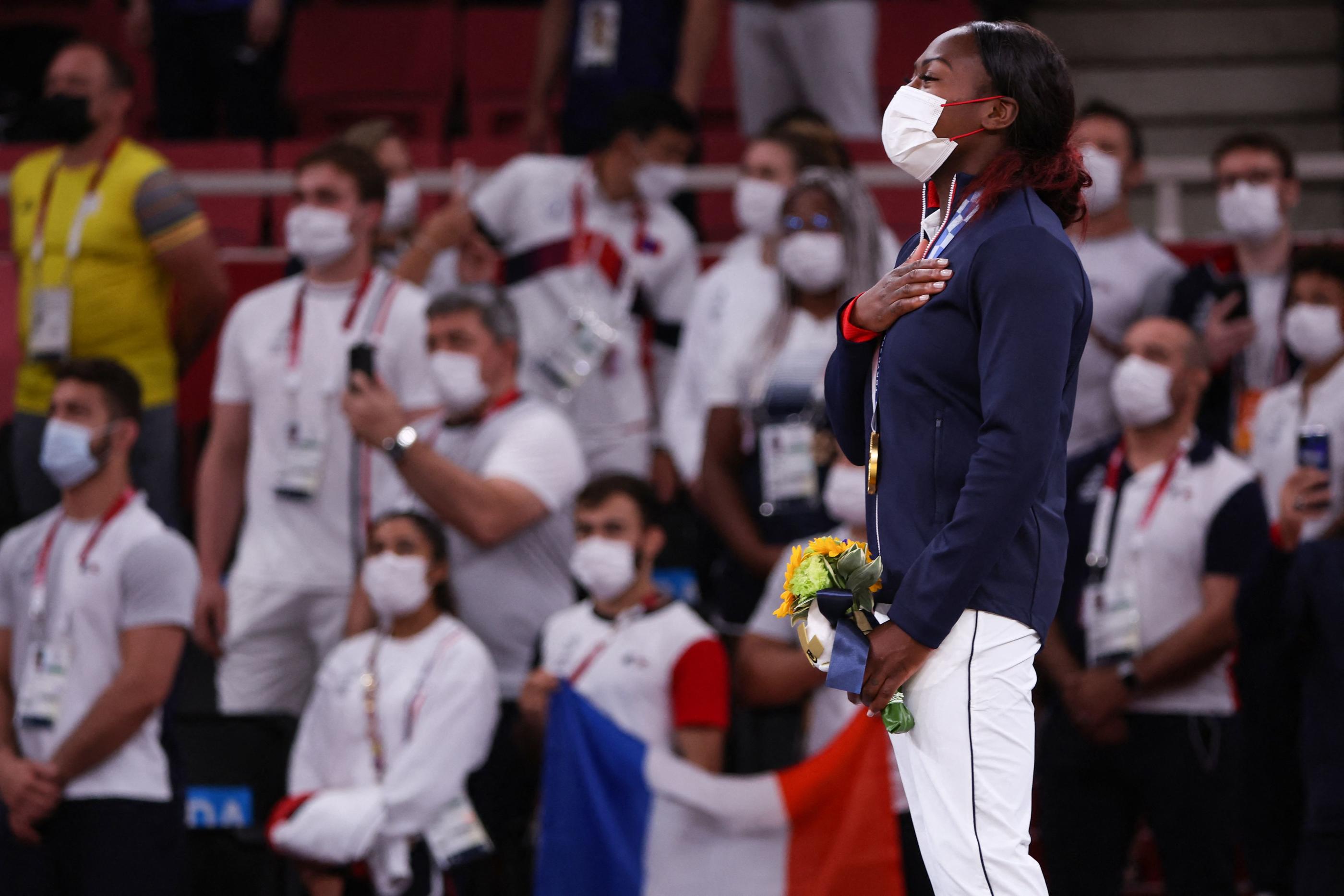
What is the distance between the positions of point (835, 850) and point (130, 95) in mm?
3424

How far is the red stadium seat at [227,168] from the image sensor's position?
7.91 meters

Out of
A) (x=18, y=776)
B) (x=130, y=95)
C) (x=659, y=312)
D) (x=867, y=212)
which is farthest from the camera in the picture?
(x=659, y=312)

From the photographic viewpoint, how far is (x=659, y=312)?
6324 millimetres

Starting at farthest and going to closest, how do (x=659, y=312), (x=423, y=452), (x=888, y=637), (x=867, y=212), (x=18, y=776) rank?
1. (x=659, y=312)
2. (x=867, y=212)
3. (x=423, y=452)
4. (x=18, y=776)
5. (x=888, y=637)

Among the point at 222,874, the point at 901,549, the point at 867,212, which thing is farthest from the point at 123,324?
the point at 901,549

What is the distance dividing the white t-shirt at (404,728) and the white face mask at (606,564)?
1.22 ft

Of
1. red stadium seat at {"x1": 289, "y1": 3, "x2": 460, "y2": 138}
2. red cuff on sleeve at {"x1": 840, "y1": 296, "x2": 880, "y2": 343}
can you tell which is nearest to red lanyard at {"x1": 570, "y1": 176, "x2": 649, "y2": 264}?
red stadium seat at {"x1": 289, "y1": 3, "x2": 460, "y2": 138}

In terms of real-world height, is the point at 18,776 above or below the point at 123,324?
below

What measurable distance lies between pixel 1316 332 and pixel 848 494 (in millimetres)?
1537

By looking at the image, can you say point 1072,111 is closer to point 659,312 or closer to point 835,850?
point 835,850

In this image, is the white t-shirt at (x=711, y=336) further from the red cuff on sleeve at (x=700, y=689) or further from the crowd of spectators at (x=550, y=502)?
the red cuff on sleeve at (x=700, y=689)

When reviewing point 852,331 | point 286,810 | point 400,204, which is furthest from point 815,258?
point 852,331

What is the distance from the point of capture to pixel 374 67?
9250 millimetres

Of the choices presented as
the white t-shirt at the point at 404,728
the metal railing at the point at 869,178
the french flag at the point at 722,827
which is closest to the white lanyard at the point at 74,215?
the metal railing at the point at 869,178
